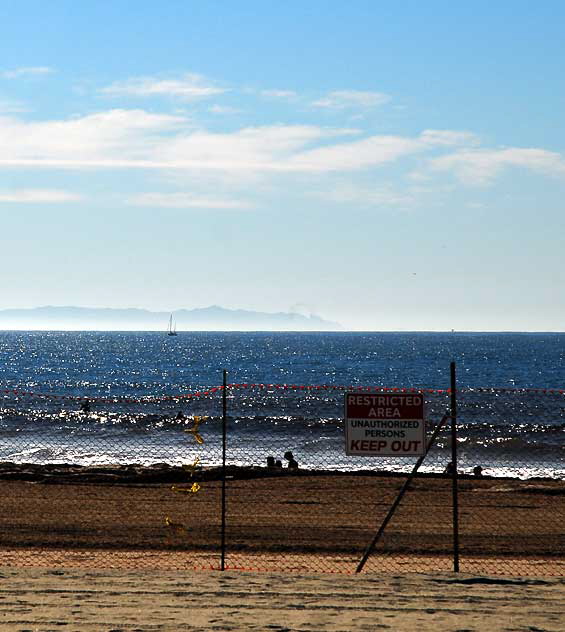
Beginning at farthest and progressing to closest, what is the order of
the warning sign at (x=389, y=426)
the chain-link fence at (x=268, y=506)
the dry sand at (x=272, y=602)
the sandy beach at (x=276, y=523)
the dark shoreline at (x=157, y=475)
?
the dark shoreline at (x=157, y=475) → the chain-link fence at (x=268, y=506) → the sandy beach at (x=276, y=523) → the warning sign at (x=389, y=426) → the dry sand at (x=272, y=602)

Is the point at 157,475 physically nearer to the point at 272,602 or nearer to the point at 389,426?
the point at 389,426

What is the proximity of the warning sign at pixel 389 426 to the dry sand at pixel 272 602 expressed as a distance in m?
1.52

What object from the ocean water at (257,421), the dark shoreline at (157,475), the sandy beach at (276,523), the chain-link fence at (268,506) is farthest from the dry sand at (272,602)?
the dark shoreline at (157,475)

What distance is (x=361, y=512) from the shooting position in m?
19.0

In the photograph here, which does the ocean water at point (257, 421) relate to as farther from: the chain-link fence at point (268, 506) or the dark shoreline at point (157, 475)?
the dark shoreline at point (157, 475)

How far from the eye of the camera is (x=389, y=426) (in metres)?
11.7

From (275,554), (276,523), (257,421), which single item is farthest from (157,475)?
(257,421)

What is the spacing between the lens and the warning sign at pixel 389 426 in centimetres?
1164

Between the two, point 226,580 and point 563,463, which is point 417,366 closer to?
point 563,463

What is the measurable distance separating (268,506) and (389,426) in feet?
27.8

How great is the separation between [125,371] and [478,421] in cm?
7307

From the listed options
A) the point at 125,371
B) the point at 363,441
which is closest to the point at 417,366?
the point at 125,371

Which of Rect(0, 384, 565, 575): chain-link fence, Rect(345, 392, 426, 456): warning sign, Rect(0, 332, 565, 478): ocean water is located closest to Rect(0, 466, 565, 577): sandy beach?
Rect(0, 384, 565, 575): chain-link fence

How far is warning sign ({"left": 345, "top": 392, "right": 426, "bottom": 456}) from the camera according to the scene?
38.2ft
